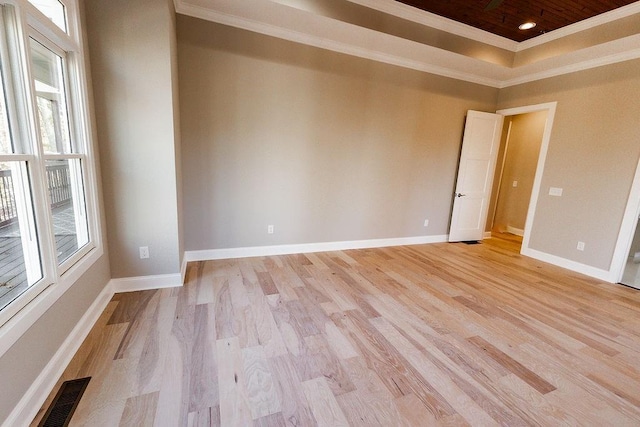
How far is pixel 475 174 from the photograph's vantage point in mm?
4613

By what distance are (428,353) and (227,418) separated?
1351mm

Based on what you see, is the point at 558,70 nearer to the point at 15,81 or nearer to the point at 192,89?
the point at 192,89

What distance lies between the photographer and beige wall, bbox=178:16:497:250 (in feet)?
9.93

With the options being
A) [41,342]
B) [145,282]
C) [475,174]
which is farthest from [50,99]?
[475,174]

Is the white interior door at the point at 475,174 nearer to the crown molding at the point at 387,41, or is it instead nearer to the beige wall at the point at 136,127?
the crown molding at the point at 387,41

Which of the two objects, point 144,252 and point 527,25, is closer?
point 144,252

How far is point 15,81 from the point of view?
4.38ft

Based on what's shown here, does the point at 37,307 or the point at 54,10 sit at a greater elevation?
the point at 54,10

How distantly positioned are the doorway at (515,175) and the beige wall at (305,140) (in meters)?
1.55

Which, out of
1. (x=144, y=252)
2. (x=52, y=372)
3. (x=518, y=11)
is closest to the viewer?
(x=52, y=372)

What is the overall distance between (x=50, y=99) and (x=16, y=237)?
94 cm

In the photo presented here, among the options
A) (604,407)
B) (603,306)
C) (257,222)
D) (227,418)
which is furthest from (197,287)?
(603,306)

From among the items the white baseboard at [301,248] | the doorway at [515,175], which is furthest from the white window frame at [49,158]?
the doorway at [515,175]

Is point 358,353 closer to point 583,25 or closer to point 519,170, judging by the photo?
point 583,25
